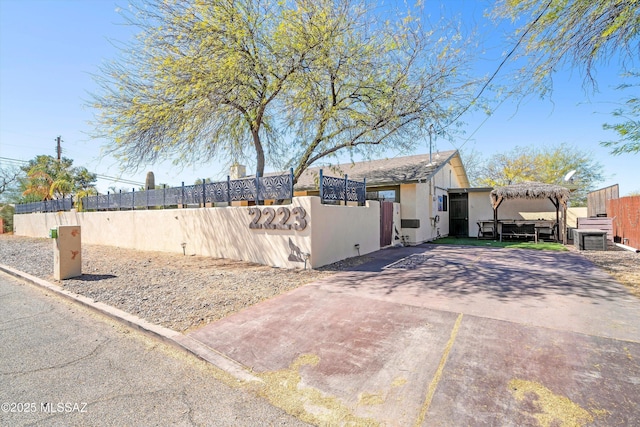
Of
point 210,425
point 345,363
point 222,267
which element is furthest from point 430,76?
point 210,425

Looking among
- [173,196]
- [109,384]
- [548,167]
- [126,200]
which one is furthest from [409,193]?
[548,167]

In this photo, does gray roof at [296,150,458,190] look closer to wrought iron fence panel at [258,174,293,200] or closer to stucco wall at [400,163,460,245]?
stucco wall at [400,163,460,245]

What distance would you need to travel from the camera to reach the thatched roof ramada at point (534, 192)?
1267 centimetres

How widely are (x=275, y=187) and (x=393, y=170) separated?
8179 millimetres

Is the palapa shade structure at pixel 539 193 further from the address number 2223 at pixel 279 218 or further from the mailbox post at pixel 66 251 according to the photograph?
the mailbox post at pixel 66 251

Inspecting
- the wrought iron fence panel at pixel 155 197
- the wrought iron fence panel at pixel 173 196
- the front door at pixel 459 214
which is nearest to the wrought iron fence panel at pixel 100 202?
the wrought iron fence panel at pixel 155 197

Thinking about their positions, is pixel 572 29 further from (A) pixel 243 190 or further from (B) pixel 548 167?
(B) pixel 548 167

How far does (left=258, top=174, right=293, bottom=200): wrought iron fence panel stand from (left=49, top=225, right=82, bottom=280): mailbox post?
4.66 metres

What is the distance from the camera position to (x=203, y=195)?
10.0 meters

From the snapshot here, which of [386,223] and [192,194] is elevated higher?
[192,194]

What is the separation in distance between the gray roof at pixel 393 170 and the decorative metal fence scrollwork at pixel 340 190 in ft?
4.78

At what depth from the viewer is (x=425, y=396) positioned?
248cm

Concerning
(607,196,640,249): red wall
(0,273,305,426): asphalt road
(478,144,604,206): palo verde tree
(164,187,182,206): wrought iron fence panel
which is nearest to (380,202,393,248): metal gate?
(164,187,182,206): wrought iron fence panel

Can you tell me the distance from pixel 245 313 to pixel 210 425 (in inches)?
90.3
